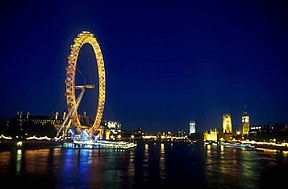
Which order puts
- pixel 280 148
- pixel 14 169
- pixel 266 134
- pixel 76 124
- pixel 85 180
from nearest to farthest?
A: 1. pixel 85 180
2. pixel 14 169
3. pixel 76 124
4. pixel 280 148
5. pixel 266 134

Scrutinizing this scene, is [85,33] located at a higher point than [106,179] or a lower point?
higher

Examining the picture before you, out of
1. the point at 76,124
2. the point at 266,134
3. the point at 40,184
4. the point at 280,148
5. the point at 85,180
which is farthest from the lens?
the point at 266,134

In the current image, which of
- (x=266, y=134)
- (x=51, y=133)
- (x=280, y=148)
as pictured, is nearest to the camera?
(x=280, y=148)

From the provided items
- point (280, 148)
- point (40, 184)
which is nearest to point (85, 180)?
point (40, 184)

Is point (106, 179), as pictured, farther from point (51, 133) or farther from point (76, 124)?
point (51, 133)

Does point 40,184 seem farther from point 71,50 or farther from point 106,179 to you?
point 71,50

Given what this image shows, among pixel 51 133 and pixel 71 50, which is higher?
pixel 71 50

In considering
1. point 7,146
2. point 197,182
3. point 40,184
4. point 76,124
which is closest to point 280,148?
point 76,124

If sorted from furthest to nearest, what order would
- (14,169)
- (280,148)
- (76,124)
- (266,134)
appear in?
1. (266,134)
2. (280,148)
3. (76,124)
4. (14,169)

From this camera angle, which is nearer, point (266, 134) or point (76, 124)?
point (76, 124)
